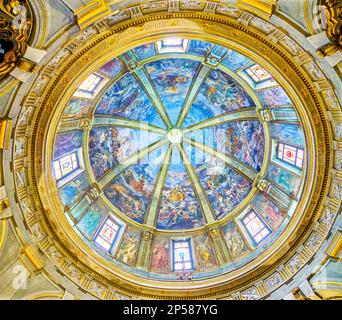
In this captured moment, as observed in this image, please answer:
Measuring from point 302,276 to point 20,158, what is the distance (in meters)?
12.1

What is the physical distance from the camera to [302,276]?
14328 millimetres

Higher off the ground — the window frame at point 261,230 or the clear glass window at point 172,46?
the clear glass window at point 172,46

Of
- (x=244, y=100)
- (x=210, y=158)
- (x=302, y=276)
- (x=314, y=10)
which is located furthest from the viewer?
(x=210, y=158)

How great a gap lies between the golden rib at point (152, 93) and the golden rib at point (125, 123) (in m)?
0.86

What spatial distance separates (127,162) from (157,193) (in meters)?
2.82

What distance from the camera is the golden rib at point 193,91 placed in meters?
20.1

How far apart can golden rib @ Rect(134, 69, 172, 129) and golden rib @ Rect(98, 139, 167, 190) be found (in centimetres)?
153

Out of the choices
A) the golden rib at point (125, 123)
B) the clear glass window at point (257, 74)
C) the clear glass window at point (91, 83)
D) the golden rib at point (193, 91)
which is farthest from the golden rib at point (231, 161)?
the clear glass window at point (91, 83)

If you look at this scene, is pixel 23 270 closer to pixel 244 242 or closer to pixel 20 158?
pixel 20 158

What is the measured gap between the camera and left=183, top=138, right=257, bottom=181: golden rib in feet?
68.5

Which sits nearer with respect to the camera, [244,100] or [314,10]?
[314,10]

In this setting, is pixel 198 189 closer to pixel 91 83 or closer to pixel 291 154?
pixel 291 154

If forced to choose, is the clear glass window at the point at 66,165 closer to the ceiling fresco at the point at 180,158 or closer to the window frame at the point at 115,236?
the ceiling fresco at the point at 180,158
